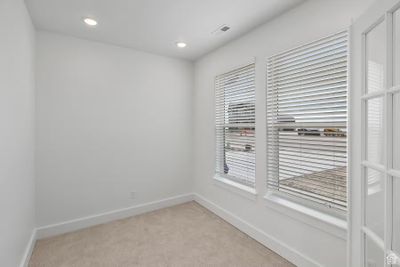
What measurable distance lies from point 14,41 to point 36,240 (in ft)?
7.49

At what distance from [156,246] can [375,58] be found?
104 inches

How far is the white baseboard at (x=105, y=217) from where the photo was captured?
252cm

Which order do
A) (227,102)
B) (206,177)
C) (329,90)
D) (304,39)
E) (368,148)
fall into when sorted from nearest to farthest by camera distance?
(368,148), (329,90), (304,39), (227,102), (206,177)

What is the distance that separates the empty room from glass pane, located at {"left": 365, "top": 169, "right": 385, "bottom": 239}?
12 mm

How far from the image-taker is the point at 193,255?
216 centimetres

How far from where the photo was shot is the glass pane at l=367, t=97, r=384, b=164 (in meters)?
1.09

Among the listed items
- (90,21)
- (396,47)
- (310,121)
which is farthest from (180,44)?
(396,47)

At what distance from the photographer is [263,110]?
235 cm

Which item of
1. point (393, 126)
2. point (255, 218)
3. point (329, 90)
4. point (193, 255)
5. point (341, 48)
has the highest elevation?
point (341, 48)

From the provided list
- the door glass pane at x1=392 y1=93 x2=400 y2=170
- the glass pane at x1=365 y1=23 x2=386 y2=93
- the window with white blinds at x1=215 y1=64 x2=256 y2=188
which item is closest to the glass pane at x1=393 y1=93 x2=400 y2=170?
the door glass pane at x1=392 y1=93 x2=400 y2=170

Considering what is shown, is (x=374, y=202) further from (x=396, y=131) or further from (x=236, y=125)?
(x=236, y=125)

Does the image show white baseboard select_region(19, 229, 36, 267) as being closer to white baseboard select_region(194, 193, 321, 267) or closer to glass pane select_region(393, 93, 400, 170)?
white baseboard select_region(194, 193, 321, 267)

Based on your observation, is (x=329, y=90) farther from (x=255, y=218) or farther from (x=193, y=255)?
(x=193, y=255)

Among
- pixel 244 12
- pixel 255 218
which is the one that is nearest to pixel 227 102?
pixel 244 12
